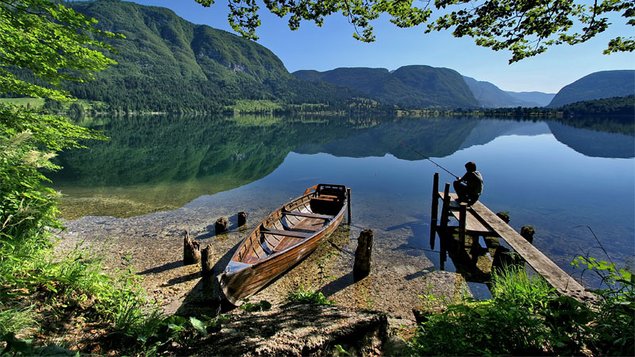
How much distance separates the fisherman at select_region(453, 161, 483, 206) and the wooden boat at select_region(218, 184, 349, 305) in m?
6.49

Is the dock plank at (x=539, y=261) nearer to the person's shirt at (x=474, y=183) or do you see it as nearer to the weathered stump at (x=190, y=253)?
the person's shirt at (x=474, y=183)

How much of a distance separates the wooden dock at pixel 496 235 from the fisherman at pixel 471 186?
1.47ft

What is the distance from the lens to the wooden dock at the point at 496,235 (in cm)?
832

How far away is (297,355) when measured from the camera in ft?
14.2

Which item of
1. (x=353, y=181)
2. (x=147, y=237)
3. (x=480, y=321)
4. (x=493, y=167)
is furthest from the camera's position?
(x=493, y=167)

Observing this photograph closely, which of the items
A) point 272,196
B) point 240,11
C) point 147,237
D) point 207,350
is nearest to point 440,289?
point 207,350

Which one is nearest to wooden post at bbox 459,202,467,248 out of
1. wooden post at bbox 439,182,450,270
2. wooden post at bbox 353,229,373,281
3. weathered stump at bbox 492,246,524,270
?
wooden post at bbox 439,182,450,270

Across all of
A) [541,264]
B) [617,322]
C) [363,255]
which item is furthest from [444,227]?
[617,322]

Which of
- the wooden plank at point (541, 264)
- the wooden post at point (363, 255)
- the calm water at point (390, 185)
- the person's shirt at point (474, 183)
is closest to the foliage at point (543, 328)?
the wooden plank at point (541, 264)

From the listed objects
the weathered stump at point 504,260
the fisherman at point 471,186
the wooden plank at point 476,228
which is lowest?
the weathered stump at point 504,260

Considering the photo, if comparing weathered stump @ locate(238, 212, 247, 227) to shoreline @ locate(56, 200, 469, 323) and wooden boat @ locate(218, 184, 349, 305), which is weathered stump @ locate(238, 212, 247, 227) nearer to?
shoreline @ locate(56, 200, 469, 323)

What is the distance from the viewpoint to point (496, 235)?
13227mm

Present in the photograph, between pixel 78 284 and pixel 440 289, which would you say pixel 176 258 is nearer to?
pixel 78 284

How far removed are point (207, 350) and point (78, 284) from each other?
12.7 ft
